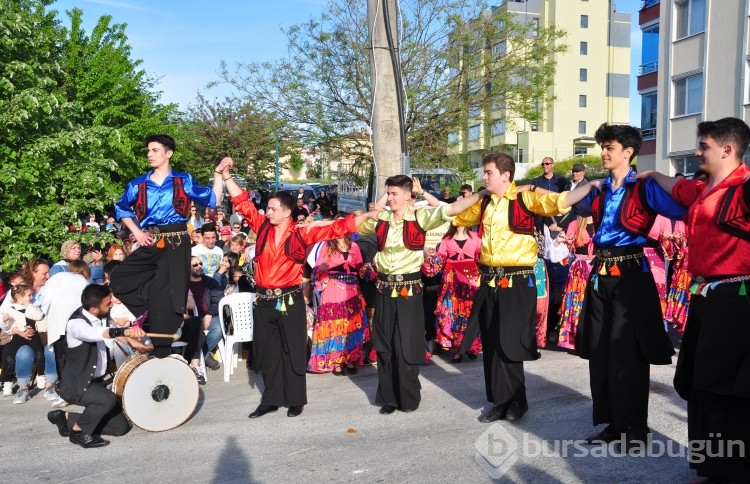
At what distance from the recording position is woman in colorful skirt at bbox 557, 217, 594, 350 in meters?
8.16

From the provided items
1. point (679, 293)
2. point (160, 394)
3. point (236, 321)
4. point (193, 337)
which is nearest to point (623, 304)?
point (679, 293)

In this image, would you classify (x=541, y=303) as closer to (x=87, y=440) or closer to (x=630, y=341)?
(x=630, y=341)

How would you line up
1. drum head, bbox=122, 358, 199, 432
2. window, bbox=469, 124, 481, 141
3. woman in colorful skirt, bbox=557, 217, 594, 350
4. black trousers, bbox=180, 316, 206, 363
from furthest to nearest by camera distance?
window, bbox=469, 124, 481, 141 → black trousers, bbox=180, 316, 206, 363 → woman in colorful skirt, bbox=557, 217, 594, 350 → drum head, bbox=122, 358, 199, 432

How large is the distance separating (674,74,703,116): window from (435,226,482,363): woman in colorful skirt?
19.3 meters

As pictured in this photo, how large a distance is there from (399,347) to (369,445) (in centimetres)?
109

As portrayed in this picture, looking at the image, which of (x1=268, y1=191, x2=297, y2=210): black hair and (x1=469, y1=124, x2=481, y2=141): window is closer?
(x1=268, y1=191, x2=297, y2=210): black hair

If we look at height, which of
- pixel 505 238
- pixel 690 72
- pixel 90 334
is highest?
pixel 690 72

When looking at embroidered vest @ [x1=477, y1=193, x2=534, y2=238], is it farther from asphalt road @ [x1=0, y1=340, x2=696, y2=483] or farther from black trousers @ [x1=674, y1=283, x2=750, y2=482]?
black trousers @ [x1=674, y1=283, x2=750, y2=482]

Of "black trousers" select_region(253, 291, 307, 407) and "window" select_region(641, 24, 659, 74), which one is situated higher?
"window" select_region(641, 24, 659, 74)

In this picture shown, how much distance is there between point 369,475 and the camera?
4.85 metres

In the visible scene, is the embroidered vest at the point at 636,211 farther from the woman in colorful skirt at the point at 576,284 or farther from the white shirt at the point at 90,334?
the white shirt at the point at 90,334

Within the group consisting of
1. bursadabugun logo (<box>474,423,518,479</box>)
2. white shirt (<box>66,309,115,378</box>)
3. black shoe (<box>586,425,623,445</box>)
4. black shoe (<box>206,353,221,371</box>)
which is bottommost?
black shoe (<box>206,353,221,371</box>)

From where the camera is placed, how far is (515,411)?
19.3ft

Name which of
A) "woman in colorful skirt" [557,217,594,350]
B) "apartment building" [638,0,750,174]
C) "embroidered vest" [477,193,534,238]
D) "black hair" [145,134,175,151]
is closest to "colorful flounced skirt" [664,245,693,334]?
"woman in colorful skirt" [557,217,594,350]
